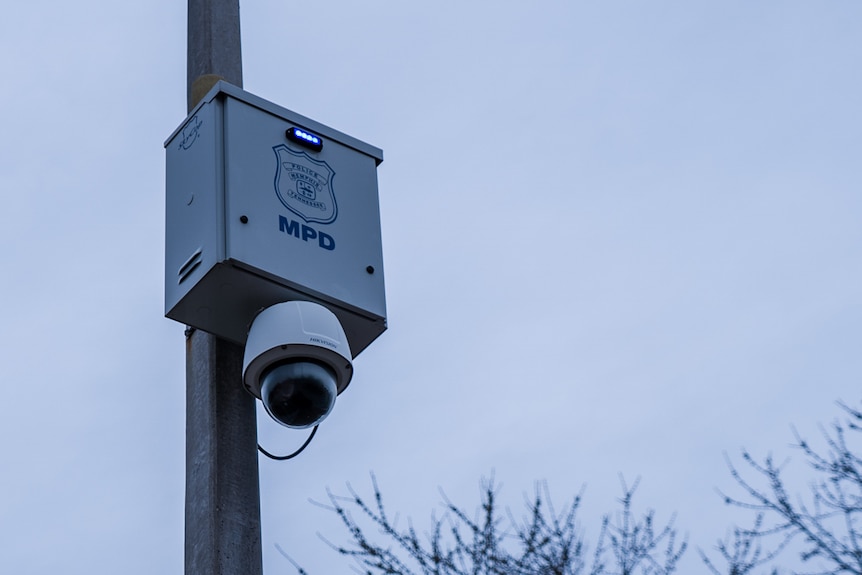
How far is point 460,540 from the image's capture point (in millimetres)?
6156

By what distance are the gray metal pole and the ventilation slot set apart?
0.57 ft

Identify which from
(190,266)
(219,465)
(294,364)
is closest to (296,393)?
(294,364)

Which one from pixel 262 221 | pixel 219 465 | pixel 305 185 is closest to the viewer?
pixel 219 465

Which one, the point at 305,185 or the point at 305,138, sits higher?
the point at 305,138

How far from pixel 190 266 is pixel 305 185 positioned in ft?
1.44

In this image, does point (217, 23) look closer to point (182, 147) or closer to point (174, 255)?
point (182, 147)

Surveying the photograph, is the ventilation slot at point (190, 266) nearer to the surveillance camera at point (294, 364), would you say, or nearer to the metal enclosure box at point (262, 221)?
the metal enclosure box at point (262, 221)

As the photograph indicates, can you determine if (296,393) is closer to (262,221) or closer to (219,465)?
(219,465)

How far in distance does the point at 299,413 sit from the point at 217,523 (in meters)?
0.35

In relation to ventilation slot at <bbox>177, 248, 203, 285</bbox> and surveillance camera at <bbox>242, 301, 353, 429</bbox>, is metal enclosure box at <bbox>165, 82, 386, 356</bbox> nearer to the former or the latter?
ventilation slot at <bbox>177, 248, 203, 285</bbox>

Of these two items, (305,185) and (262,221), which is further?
(305,185)

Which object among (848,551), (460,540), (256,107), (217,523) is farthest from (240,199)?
(848,551)

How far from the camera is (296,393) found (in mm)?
Result: 3336

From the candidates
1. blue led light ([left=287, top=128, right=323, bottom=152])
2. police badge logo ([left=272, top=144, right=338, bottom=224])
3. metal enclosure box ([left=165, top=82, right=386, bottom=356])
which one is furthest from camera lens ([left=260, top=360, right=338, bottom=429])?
blue led light ([left=287, top=128, right=323, bottom=152])
